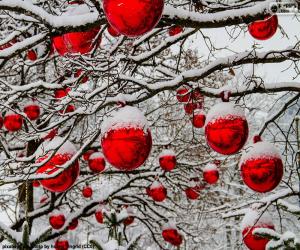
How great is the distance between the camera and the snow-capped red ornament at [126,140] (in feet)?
8.48

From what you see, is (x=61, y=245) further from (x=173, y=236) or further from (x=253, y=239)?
(x=253, y=239)

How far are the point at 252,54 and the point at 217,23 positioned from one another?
931 millimetres

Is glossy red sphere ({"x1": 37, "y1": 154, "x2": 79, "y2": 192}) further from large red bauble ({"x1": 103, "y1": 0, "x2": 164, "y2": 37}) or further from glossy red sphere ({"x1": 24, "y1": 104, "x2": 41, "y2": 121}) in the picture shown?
glossy red sphere ({"x1": 24, "y1": 104, "x2": 41, "y2": 121})

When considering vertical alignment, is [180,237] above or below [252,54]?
below

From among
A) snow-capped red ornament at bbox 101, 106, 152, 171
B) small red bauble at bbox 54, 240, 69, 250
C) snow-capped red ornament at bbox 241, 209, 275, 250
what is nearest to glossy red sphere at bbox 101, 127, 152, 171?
snow-capped red ornament at bbox 101, 106, 152, 171

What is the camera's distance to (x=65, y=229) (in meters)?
8.02

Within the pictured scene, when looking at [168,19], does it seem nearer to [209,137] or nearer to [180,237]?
[209,137]

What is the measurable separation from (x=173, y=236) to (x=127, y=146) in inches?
231

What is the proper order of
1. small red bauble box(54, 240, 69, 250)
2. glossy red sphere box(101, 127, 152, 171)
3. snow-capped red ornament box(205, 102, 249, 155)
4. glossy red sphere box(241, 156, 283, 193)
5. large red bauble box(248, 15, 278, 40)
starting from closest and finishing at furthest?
glossy red sphere box(101, 127, 152, 171)
snow-capped red ornament box(205, 102, 249, 155)
glossy red sphere box(241, 156, 283, 193)
large red bauble box(248, 15, 278, 40)
small red bauble box(54, 240, 69, 250)

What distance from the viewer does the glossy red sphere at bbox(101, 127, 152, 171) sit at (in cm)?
258

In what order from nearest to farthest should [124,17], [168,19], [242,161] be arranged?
[124,17] → [168,19] → [242,161]

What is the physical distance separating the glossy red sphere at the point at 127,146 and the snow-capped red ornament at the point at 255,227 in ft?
5.27

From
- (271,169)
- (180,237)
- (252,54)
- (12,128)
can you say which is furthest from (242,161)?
(180,237)

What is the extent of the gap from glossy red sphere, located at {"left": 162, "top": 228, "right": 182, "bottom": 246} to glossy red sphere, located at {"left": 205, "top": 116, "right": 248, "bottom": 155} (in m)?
5.51
